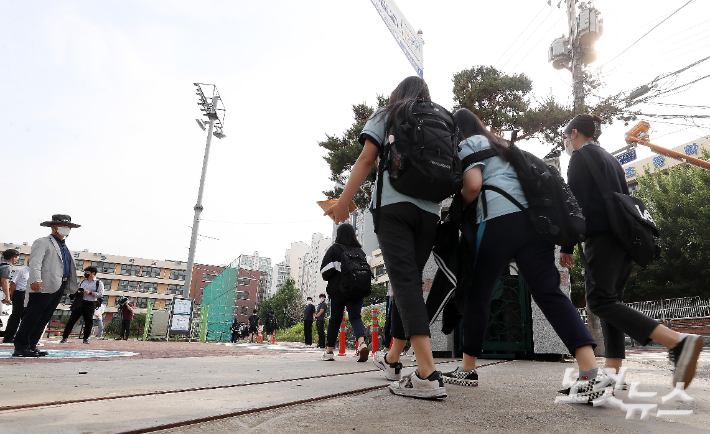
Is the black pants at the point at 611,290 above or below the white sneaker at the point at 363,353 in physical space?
above

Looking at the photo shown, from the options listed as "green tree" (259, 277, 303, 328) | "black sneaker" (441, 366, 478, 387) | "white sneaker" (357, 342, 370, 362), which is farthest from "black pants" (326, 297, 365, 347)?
"green tree" (259, 277, 303, 328)

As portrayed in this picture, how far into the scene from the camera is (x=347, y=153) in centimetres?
1191

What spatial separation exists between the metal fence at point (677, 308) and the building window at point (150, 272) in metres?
95.8

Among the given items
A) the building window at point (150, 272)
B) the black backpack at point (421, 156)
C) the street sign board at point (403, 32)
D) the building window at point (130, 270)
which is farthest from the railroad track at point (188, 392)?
the building window at point (150, 272)

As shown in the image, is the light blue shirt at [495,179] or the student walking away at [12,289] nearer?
the light blue shirt at [495,179]

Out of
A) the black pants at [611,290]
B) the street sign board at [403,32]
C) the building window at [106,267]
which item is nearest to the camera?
the black pants at [611,290]

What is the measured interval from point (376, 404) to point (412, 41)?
23.5ft

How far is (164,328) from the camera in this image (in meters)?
19.0

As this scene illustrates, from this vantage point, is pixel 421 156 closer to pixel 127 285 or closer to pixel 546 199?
pixel 546 199

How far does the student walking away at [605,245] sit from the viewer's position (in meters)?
2.34

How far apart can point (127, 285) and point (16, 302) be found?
97.1 metres

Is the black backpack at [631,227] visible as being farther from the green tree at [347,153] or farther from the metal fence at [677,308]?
the metal fence at [677,308]

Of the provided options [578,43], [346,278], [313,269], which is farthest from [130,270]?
[346,278]

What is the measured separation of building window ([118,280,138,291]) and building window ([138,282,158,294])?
1246mm
